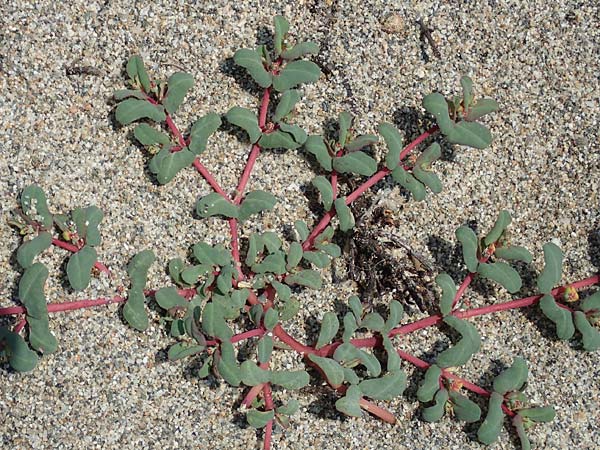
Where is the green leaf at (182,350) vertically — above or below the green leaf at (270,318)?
below

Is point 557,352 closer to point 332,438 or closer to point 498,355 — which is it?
point 498,355

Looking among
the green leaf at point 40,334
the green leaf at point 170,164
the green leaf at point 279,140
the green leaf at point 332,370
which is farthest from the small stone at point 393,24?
the green leaf at point 40,334

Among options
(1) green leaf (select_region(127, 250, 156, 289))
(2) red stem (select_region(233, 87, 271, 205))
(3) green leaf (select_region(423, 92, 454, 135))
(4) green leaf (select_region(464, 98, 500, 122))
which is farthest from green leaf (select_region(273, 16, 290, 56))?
(1) green leaf (select_region(127, 250, 156, 289))

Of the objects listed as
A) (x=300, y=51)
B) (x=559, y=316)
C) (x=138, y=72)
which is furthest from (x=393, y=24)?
(x=559, y=316)

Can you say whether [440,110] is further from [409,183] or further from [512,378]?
[512,378]

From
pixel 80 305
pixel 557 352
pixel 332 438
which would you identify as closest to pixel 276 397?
pixel 332 438

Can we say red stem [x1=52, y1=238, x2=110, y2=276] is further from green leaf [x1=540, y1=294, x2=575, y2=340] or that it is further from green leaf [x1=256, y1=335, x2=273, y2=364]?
green leaf [x1=540, y1=294, x2=575, y2=340]

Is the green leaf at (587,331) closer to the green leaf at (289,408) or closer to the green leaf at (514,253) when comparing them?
the green leaf at (514,253)
